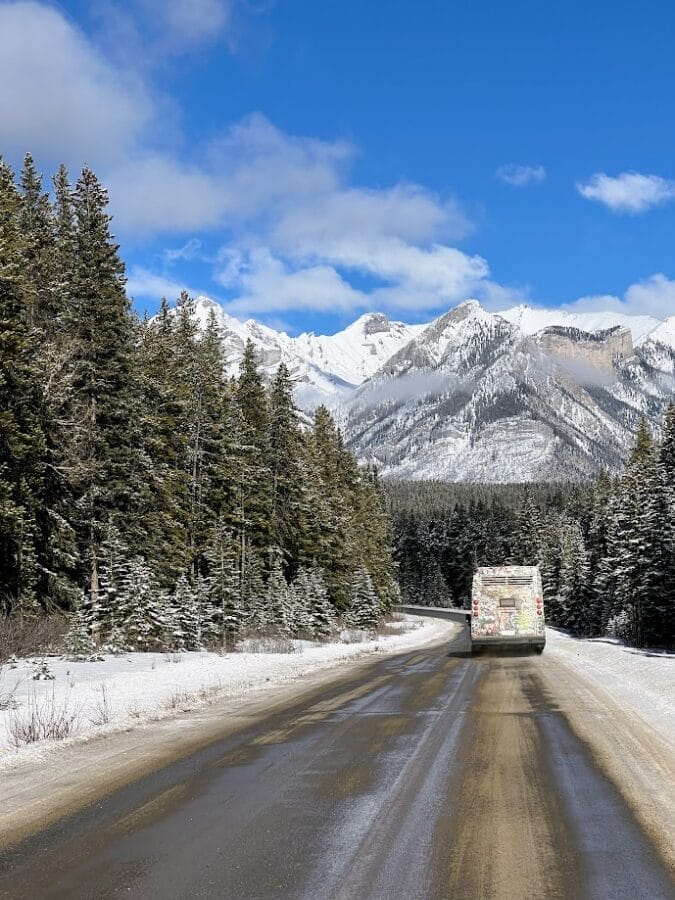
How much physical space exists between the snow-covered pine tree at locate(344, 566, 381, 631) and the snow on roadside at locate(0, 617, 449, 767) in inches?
1082

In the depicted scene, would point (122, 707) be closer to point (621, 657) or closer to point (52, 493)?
point (52, 493)

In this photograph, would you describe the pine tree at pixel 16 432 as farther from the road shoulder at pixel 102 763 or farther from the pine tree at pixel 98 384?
the road shoulder at pixel 102 763

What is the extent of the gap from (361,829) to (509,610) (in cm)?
2291

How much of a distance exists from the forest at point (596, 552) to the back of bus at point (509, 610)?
48.9ft

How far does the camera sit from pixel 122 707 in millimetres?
12625

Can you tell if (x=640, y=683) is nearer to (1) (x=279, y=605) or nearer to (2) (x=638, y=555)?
(1) (x=279, y=605)

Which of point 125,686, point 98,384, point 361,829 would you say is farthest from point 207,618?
point 361,829

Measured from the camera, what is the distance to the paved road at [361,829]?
15.0 feet

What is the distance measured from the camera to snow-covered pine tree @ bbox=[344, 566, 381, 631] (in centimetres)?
5162

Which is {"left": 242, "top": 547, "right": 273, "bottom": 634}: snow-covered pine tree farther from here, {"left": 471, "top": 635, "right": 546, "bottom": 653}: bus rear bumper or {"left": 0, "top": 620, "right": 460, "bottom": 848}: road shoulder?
{"left": 0, "top": 620, "right": 460, "bottom": 848}: road shoulder

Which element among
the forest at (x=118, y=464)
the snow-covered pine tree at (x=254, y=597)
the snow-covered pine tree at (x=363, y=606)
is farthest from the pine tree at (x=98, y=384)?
the snow-covered pine tree at (x=363, y=606)

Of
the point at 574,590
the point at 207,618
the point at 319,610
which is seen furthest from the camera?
the point at 574,590

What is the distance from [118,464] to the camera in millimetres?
26891

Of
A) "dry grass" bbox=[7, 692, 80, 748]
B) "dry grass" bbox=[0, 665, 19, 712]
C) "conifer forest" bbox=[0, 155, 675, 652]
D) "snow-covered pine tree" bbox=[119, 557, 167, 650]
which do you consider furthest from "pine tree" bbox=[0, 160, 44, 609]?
"dry grass" bbox=[7, 692, 80, 748]
